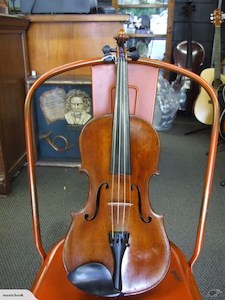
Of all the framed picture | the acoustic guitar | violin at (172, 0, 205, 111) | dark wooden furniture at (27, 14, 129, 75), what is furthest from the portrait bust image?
violin at (172, 0, 205, 111)

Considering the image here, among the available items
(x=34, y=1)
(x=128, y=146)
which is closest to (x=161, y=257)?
(x=128, y=146)

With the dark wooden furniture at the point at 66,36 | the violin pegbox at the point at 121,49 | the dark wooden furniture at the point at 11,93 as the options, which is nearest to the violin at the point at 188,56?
the dark wooden furniture at the point at 66,36

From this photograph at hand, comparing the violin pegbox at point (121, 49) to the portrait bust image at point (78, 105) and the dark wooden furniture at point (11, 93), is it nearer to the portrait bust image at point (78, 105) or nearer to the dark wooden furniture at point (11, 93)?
the dark wooden furniture at point (11, 93)

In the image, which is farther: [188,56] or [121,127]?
[188,56]

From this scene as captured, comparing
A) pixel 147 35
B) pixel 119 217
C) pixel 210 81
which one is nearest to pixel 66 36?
pixel 210 81

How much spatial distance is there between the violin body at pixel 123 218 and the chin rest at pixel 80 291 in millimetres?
33

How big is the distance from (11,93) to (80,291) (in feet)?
4.64

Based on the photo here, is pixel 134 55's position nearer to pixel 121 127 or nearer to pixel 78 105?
pixel 121 127

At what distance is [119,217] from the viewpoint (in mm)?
830

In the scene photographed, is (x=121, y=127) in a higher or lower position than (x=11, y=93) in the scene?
higher

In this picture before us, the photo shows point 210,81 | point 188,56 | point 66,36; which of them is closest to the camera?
point 66,36

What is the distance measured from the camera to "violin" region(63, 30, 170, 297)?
0.79 meters

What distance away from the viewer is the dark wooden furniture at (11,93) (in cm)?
174

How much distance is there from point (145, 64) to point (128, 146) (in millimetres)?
226
